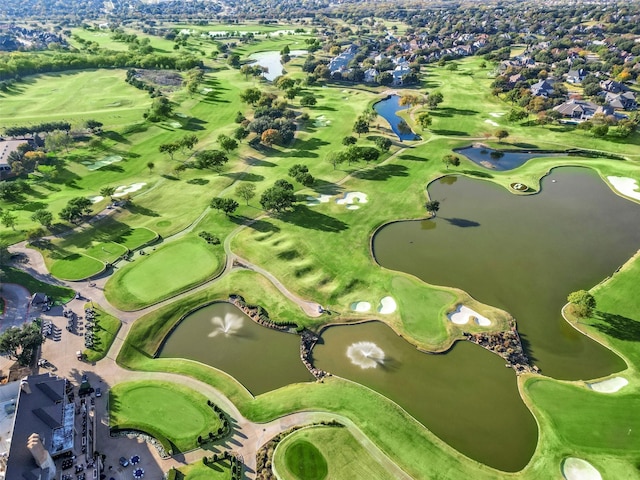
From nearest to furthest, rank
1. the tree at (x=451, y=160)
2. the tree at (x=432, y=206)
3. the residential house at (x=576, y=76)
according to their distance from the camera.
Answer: the tree at (x=432, y=206) → the tree at (x=451, y=160) → the residential house at (x=576, y=76)

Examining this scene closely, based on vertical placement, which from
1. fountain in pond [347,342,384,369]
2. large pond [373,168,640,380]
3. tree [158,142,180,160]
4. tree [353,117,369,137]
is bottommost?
fountain in pond [347,342,384,369]

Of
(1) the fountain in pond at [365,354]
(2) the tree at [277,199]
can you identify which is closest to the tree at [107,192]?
(2) the tree at [277,199]

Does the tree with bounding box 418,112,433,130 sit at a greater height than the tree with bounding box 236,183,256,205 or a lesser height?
greater

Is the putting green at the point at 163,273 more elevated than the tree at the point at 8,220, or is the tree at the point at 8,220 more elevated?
the tree at the point at 8,220

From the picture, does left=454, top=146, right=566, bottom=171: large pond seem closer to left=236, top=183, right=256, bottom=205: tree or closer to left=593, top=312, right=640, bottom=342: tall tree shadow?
left=593, top=312, right=640, bottom=342: tall tree shadow

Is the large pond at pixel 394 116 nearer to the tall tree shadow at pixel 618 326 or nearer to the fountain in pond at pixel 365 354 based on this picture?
the tall tree shadow at pixel 618 326

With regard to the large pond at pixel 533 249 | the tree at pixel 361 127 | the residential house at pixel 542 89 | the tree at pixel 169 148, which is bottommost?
the large pond at pixel 533 249

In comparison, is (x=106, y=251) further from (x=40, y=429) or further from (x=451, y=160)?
(x=451, y=160)

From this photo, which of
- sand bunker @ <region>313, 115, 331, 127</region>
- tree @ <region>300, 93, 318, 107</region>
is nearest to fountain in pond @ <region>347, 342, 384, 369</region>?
sand bunker @ <region>313, 115, 331, 127</region>
